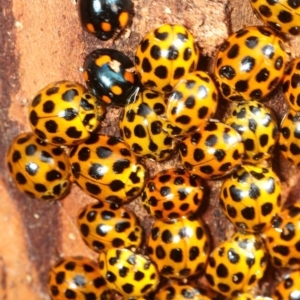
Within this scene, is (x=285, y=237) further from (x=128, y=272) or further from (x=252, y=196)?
(x=128, y=272)

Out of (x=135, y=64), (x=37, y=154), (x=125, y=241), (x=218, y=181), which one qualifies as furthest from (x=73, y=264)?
(x=135, y=64)

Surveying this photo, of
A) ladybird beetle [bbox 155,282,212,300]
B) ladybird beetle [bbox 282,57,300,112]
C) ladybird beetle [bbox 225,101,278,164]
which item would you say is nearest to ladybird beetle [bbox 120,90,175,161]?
ladybird beetle [bbox 225,101,278,164]

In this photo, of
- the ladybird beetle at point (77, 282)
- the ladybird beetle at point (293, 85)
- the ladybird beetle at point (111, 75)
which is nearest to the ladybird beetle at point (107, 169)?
the ladybird beetle at point (111, 75)

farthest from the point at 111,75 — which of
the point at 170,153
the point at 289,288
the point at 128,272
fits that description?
the point at 289,288

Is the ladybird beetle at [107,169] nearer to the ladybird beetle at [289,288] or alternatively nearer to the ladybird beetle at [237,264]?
the ladybird beetle at [237,264]

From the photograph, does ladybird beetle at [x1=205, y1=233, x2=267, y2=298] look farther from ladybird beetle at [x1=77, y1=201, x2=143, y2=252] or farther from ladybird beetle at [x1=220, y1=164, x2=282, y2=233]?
ladybird beetle at [x1=77, y1=201, x2=143, y2=252]
